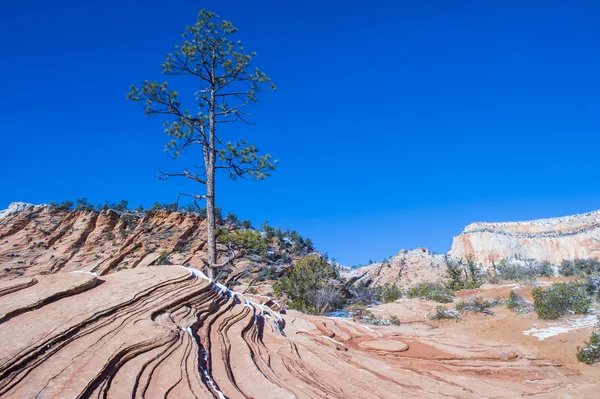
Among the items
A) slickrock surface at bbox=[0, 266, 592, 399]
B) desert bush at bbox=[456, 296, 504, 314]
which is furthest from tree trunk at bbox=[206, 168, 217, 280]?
desert bush at bbox=[456, 296, 504, 314]

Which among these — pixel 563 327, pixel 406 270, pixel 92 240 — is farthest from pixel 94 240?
pixel 563 327

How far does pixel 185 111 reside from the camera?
13508mm

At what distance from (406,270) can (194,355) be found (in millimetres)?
52890

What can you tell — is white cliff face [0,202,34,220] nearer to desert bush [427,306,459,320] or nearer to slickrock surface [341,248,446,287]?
slickrock surface [341,248,446,287]

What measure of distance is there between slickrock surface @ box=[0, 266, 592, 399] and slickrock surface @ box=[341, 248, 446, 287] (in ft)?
128

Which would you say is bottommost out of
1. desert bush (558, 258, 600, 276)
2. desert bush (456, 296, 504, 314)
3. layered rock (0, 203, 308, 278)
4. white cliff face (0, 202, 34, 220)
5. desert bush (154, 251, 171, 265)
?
desert bush (456, 296, 504, 314)

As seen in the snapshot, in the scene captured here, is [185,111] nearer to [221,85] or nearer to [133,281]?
[221,85]

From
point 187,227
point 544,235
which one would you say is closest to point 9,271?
point 187,227

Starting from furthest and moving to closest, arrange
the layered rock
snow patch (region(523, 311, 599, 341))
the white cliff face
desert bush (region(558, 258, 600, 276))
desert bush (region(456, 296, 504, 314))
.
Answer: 1. the white cliff face
2. the layered rock
3. desert bush (region(558, 258, 600, 276))
4. desert bush (region(456, 296, 504, 314))
5. snow patch (region(523, 311, 599, 341))

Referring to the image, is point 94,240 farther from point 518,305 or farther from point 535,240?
point 535,240

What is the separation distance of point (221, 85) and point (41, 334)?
36.6 feet

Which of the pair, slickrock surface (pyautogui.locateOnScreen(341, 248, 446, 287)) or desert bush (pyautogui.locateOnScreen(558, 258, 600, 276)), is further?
slickrock surface (pyautogui.locateOnScreen(341, 248, 446, 287))

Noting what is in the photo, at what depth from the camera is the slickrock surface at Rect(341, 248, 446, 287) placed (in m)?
50.5

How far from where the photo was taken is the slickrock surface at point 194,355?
14.0 ft
